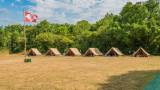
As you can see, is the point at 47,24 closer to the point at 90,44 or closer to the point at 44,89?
the point at 90,44

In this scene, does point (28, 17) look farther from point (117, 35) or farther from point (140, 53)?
point (117, 35)

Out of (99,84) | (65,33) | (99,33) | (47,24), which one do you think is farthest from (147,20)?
(99,84)

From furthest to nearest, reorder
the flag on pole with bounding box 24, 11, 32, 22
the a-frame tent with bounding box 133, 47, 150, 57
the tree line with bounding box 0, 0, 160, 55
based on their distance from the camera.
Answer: the tree line with bounding box 0, 0, 160, 55, the a-frame tent with bounding box 133, 47, 150, 57, the flag on pole with bounding box 24, 11, 32, 22

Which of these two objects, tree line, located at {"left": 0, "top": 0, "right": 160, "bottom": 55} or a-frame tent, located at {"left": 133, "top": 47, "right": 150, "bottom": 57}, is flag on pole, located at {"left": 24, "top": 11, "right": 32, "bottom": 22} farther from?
tree line, located at {"left": 0, "top": 0, "right": 160, "bottom": 55}

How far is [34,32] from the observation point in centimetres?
9594

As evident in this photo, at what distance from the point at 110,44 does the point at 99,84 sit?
54.1m

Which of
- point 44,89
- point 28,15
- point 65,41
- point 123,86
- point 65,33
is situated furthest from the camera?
point 65,33

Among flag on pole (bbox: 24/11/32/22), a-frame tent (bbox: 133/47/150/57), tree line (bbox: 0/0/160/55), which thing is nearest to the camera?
flag on pole (bbox: 24/11/32/22)

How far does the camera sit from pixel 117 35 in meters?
69.4

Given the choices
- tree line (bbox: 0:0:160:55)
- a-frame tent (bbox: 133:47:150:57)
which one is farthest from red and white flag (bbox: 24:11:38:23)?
tree line (bbox: 0:0:160:55)

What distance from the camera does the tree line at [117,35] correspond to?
220 feet

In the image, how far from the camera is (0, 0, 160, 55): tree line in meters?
67.0

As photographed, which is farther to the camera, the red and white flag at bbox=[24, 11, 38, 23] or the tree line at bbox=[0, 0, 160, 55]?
the tree line at bbox=[0, 0, 160, 55]

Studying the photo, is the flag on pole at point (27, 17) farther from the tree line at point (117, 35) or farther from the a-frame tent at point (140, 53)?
the tree line at point (117, 35)
